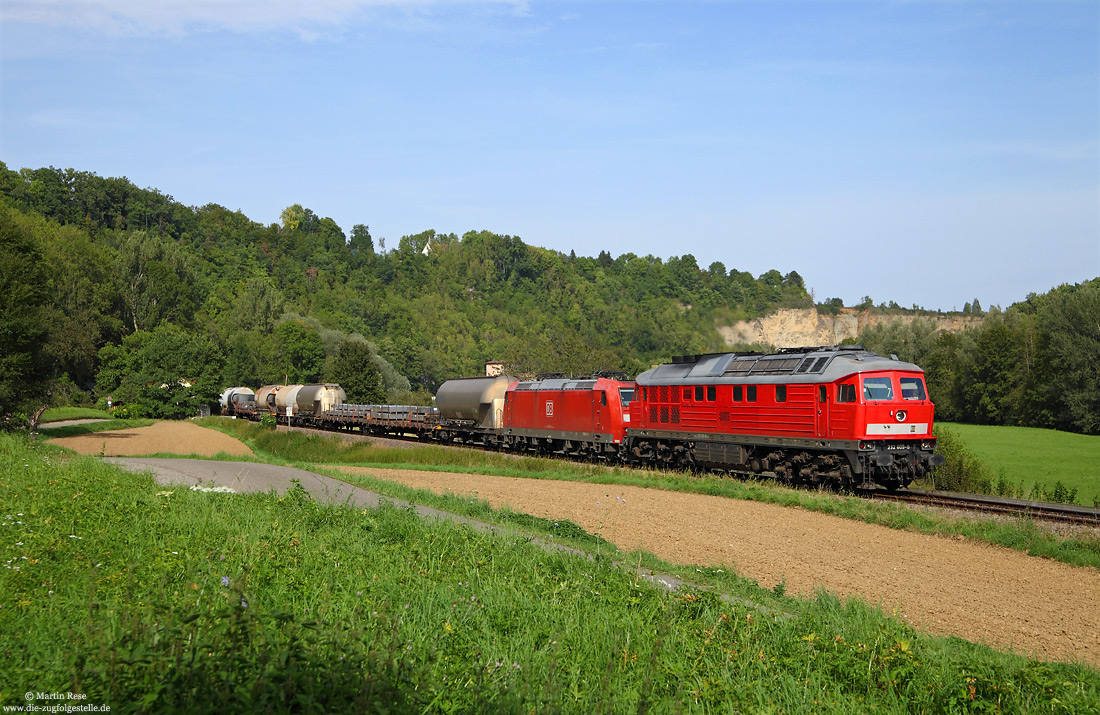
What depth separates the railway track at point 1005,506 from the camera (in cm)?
2028

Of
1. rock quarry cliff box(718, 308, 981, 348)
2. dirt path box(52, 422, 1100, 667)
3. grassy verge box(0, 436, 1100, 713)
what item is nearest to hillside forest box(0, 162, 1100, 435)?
rock quarry cliff box(718, 308, 981, 348)

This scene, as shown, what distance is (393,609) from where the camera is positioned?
8023 mm

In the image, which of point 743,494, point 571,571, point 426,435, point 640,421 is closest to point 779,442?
point 743,494

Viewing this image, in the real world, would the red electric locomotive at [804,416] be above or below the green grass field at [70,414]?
above

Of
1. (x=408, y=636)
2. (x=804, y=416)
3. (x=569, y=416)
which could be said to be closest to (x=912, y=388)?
(x=804, y=416)

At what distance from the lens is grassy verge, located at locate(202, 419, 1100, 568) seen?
57.5 ft

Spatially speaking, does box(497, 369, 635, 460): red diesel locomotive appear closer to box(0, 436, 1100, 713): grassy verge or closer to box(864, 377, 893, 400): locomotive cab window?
box(864, 377, 893, 400): locomotive cab window

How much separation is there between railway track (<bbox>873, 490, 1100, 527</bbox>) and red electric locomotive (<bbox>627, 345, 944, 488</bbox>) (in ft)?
2.61

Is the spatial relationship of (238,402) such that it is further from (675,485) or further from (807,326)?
(807,326)

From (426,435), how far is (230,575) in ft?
152

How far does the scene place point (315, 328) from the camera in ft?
423

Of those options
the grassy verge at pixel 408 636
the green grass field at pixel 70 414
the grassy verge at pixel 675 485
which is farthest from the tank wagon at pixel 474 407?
the green grass field at pixel 70 414

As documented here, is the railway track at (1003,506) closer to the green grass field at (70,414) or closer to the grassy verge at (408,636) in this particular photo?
the grassy verge at (408,636)

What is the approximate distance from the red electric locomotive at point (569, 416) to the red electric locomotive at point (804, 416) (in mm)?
3478
